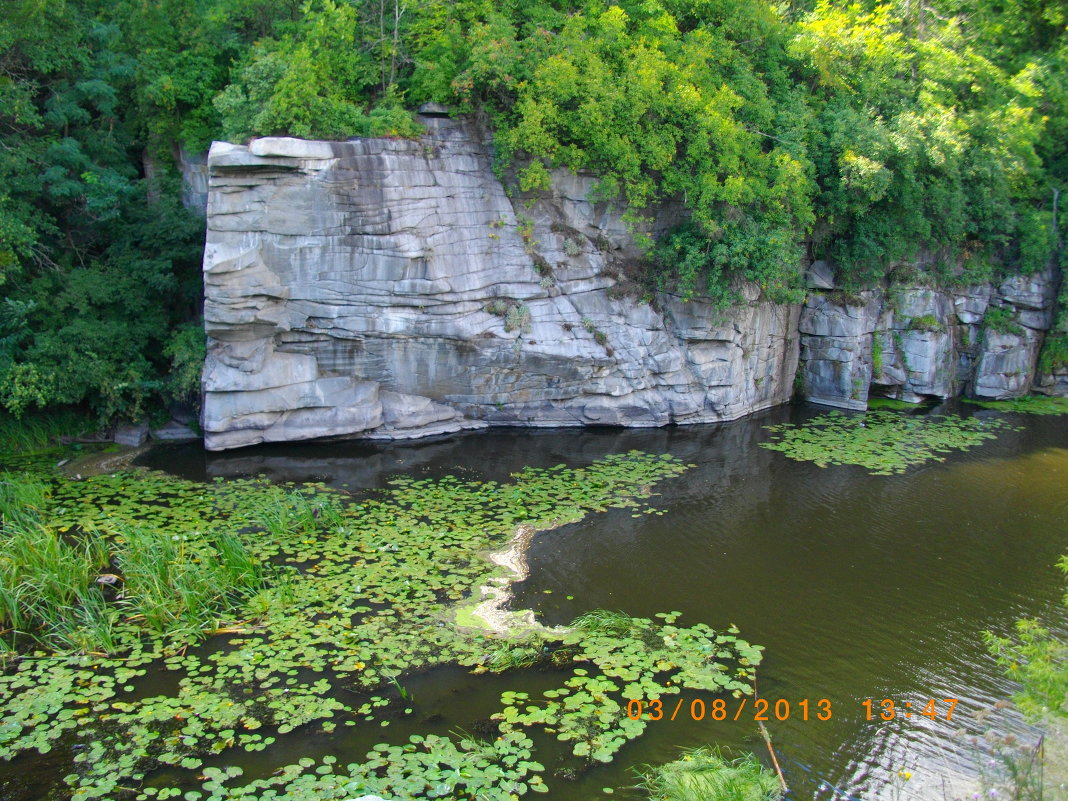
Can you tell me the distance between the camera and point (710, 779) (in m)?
7.07

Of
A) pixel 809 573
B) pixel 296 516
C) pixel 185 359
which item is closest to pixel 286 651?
pixel 296 516

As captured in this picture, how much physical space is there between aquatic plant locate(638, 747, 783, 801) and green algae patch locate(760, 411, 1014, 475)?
33.8 feet

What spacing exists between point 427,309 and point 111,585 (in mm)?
8251

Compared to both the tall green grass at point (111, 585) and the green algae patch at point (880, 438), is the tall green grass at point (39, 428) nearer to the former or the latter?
the tall green grass at point (111, 585)

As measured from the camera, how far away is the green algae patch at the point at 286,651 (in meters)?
7.43

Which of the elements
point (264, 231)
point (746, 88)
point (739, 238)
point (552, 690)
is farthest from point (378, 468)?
point (746, 88)

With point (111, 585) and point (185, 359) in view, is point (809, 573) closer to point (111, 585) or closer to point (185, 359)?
point (111, 585)

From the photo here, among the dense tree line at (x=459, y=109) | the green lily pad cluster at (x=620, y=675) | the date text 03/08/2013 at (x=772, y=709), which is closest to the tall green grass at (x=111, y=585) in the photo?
the green lily pad cluster at (x=620, y=675)

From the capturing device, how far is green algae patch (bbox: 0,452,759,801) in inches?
292

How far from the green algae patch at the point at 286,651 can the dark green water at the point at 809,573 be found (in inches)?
17.7

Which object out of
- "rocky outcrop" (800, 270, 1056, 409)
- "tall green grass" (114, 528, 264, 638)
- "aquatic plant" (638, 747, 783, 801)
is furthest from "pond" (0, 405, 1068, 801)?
"rocky outcrop" (800, 270, 1056, 409)

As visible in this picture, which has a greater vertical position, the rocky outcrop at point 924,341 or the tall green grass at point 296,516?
the rocky outcrop at point 924,341

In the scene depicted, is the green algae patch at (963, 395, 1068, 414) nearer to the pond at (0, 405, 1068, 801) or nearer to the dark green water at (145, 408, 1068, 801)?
the dark green water at (145, 408, 1068, 801)

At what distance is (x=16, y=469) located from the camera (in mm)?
14664
